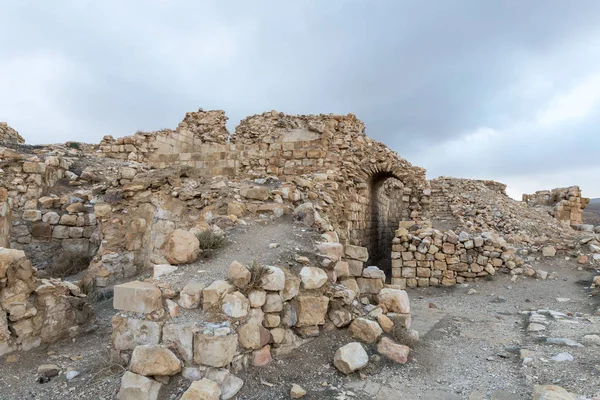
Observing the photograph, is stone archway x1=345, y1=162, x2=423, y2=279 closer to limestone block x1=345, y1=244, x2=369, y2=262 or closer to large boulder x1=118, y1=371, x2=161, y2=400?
limestone block x1=345, y1=244, x2=369, y2=262

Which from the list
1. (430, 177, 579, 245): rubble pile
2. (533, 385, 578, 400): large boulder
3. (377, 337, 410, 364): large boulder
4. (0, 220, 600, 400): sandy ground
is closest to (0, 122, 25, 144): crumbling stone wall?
(0, 220, 600, 400): sandy ground

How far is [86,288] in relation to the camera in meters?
4.87

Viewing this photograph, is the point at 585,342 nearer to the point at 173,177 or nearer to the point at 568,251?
the point at 568,251

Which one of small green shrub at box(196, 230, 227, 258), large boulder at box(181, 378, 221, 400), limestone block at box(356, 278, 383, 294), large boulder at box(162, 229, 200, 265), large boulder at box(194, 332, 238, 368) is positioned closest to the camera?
large boulder at box(181, 378, 221, 400)

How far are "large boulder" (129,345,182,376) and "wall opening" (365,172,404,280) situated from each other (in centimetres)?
726

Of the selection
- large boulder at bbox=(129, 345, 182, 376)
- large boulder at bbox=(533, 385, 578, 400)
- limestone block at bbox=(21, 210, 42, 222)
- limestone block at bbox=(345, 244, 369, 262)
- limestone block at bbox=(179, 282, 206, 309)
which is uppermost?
limestone block at bbox=(21, 210, 42, 222)

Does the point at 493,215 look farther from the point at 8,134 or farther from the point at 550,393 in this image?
the point at 8,134

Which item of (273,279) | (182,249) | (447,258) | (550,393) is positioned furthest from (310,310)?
(447,258)

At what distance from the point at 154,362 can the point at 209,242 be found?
1.49 m

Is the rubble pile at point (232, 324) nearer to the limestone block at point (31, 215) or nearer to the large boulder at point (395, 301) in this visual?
the large boulder at point (395, 301)

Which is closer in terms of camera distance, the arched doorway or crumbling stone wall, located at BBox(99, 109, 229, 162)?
the arched doorway

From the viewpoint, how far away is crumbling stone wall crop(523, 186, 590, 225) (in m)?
14.8

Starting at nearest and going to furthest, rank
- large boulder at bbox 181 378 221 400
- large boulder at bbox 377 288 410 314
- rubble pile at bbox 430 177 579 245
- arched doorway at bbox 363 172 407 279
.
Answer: large boulder at bbox 181 378 221 400 → large boulder at bbox 377 288 410 314 → rubble pile at bbox 430 177 579 245 → arched doorway at bbox 363 172 407 279

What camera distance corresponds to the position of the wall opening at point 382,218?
10.3 m
